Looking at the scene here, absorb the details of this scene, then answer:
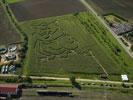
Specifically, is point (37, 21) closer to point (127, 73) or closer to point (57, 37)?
point (57, 37)

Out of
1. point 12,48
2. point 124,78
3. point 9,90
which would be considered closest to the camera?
point 9,90

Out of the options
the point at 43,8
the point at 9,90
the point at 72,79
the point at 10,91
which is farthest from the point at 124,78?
the point at 43,8

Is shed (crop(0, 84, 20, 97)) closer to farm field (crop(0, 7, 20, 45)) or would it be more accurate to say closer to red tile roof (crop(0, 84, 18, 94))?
red tile roof (crop(0, 84, 18, 94))

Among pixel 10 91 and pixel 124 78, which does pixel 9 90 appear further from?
pixel 124 78

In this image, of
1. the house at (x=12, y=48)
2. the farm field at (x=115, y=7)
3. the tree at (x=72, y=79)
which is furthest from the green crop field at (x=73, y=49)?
the farm field at (x=115, y=7)

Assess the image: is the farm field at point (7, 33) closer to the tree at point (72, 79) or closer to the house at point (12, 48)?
the house at point (12, 48)

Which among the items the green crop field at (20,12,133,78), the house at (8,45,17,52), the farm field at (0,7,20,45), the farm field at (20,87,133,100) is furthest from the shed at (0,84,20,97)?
the farm field at (0,7,20,45)
